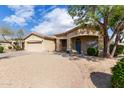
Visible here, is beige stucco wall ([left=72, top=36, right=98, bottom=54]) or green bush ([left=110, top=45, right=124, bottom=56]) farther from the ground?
beige stucco wall ([left=72, top=36, right=98, bottom=54])

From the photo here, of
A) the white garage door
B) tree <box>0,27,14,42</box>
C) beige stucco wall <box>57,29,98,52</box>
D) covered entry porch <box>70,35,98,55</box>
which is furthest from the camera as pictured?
tree <box>0,27,14,42</box>

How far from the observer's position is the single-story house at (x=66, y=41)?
80.5 ft

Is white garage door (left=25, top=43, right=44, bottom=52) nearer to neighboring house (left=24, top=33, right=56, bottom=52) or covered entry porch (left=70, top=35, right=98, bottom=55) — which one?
neighboring house (left=24, top=33, right=56, bottom=52)

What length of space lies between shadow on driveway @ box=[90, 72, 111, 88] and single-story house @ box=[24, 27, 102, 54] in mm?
10666

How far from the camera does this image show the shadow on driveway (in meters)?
9.34

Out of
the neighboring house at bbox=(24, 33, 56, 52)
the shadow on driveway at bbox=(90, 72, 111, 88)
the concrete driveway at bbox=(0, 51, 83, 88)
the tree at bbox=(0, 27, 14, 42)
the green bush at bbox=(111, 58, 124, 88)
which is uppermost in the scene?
the tree at bbox=(0, 27, 14, 42)

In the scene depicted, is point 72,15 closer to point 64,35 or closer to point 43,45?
point 64,35

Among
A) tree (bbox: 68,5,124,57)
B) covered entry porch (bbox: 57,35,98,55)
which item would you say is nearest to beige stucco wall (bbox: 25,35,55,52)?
covered entry porch (bbox: 57,35,98,55)

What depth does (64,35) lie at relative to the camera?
29266 millimetres

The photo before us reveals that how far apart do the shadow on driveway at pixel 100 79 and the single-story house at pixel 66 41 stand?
35.0 ft

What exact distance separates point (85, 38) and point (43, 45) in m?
8.60
